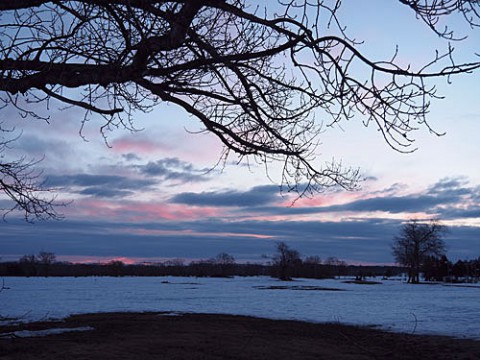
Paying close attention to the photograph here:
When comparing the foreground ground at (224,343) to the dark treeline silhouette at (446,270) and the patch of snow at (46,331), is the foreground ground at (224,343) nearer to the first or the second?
the patch of snow at (46,331)

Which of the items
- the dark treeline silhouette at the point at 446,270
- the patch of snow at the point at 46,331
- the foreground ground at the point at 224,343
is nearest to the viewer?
the foreground ground at the point at 224,343

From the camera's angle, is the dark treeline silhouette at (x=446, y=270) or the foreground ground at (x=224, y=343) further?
the dark treeline silhouette at (x=446, y=270)

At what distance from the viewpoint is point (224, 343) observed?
15414 mm

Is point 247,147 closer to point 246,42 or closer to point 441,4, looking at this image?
point 246,42

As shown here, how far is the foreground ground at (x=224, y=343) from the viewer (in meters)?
13.5

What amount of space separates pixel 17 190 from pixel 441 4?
22.5 feet

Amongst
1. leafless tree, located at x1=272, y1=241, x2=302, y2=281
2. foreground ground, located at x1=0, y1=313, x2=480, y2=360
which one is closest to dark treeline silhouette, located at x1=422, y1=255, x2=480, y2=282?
leafless tree, located at x1=272, y1=241, x2=302, y2=281

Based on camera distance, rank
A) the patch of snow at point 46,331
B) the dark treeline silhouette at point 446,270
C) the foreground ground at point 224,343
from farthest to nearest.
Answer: the dark treeline silhouette at point 446,270, the patch of snow at point 46,331, the foreground ground at point 224,343

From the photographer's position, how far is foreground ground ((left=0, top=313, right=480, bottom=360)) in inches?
531

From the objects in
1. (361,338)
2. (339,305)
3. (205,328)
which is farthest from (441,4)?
(339,305)

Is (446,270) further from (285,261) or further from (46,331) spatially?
(46,331)


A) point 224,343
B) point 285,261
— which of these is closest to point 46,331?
A: point 224,343

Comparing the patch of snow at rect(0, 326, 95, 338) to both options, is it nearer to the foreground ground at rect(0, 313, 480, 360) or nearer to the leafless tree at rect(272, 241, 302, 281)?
the foreground ground at rect(0, 313, 480, 360)

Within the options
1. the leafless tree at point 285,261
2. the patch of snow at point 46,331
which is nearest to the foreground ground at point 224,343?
the patch of snow at point 46,331
